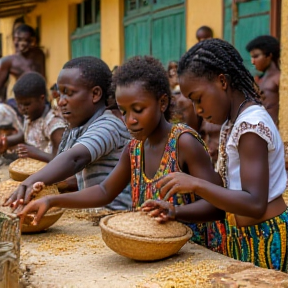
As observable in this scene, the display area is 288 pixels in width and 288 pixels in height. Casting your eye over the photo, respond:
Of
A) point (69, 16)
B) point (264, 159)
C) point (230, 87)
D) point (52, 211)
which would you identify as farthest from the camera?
point (69, 16)

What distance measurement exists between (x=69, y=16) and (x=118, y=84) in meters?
9.39

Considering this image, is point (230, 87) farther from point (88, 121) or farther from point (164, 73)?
point (88, 121)

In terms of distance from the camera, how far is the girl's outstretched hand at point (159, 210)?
230 cm

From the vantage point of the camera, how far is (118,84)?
106 inches

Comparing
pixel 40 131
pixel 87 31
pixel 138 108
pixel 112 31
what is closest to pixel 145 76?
pixel 138 108

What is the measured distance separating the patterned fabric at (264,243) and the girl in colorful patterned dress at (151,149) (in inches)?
5.7

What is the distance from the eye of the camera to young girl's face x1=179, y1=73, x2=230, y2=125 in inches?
94.3

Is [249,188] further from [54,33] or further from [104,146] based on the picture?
[54,33]

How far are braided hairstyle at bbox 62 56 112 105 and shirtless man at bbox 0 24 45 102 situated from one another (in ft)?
19.1

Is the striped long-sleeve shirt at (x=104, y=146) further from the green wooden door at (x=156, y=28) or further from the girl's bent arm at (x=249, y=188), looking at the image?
the green wooden door at (x=156, y=28)

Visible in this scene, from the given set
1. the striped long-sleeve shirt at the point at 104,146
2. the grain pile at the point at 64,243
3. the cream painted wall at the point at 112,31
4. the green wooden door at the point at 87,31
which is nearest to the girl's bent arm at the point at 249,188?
the grain pile at the point at 64,243

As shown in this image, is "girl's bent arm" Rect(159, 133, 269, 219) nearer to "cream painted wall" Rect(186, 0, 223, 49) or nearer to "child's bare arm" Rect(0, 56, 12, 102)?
"cream painted wall" Rect(186, 0, 223, 49)

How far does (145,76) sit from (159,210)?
2.22 ft

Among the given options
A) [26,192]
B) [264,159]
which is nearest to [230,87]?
[264,159]
